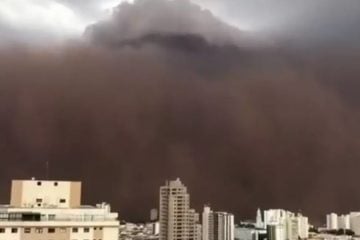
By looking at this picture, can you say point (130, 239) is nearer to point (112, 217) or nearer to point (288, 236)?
point (288, 236)

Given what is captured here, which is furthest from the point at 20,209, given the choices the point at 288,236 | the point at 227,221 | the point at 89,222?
the point at 288,236

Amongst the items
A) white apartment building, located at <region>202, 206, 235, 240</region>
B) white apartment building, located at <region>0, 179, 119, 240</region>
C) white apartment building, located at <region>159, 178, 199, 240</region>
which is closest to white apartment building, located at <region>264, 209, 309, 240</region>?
white apartment building, located at <region>202, 206, 235, 240</region>

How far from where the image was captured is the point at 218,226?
31.8m

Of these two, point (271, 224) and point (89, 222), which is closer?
point (89, 222)

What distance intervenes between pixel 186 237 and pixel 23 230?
69.4 ft

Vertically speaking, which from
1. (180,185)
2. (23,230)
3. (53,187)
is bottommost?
(23,230)

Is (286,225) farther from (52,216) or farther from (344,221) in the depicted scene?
(52,216)

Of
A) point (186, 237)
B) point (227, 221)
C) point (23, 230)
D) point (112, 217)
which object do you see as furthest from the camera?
point (227, 221)

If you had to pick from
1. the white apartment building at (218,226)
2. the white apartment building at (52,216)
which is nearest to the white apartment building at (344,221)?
the white apartment building at (218,226)

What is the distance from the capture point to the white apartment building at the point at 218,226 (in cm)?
3124

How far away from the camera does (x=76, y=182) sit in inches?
343

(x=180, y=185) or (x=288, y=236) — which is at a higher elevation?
(x=180, y=185)

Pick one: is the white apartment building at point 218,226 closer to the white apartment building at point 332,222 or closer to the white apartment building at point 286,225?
the white apartment building at point 286,225

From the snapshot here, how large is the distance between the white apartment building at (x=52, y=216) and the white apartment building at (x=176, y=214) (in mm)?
19829
